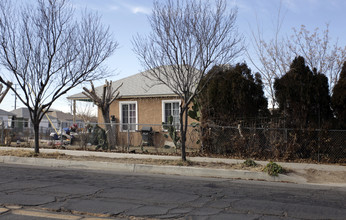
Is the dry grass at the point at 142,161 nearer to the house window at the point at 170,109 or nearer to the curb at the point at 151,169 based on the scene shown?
the curb at the point at 151,169

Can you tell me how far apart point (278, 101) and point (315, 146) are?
79.0 inches

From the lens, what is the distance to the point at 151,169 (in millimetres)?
11828

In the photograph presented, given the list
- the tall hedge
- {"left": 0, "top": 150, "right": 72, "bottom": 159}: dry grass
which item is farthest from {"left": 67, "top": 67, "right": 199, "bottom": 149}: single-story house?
the tall hedge

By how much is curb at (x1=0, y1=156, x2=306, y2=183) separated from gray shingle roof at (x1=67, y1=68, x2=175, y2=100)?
6.51 meters

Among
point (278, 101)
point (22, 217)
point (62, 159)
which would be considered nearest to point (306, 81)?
point (278, 101)

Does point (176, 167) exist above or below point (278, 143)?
below

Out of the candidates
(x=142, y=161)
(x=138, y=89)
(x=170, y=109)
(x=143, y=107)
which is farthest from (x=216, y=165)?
(x=138, y=89)

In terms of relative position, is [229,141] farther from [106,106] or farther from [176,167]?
[106,106]

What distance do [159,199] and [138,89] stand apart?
45.2 ft

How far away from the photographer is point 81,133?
1684 centimetres

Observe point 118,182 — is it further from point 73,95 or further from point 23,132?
point 73,95

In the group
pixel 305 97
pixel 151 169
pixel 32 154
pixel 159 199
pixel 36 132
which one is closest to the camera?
Result: pixel 159 199

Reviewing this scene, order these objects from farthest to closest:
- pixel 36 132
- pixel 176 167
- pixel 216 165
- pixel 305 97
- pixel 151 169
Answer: pixel 36 132
pixel 305 97
pixel 216 165
pixel 151 169
pixel 176 167

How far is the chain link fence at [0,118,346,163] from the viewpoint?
40.7 ft
